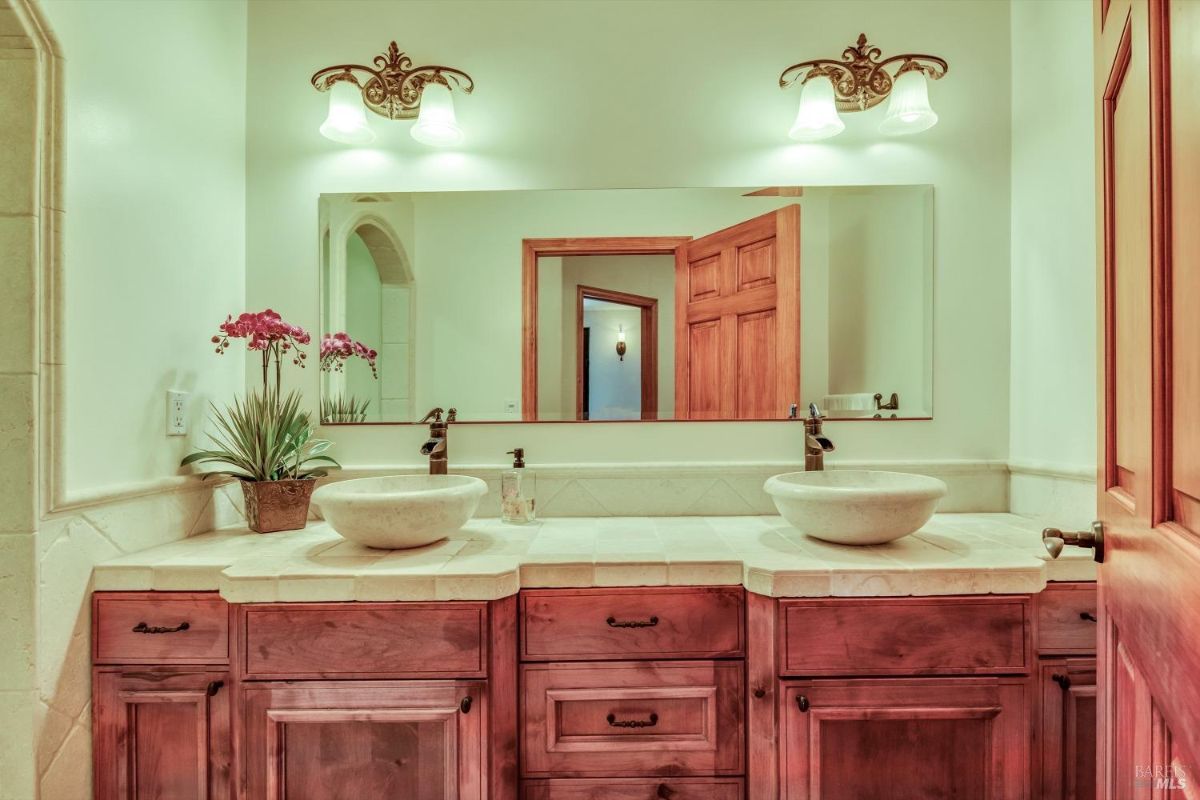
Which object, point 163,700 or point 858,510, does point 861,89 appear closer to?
point 858,510

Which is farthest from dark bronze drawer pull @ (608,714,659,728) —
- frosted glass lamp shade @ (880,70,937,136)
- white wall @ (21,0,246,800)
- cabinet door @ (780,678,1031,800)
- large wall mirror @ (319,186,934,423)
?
frosted glass lamp shade @ (880,70,937,136)

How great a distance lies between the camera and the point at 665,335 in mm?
1742

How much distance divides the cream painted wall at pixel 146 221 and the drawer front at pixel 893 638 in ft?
4.82

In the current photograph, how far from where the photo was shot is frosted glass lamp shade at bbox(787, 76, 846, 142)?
1.65 metres

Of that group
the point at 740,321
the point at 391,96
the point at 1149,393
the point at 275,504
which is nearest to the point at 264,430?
the point at 275,504

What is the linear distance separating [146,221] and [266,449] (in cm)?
59

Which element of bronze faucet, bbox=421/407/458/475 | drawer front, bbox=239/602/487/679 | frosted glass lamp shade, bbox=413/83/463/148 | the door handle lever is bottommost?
drawer front, bbox=239/602/487/679

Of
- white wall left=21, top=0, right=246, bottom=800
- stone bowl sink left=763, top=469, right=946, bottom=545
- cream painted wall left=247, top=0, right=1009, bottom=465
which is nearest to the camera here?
white wall left=21, top=0, right=246, bottom=800

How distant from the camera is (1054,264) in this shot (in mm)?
1542

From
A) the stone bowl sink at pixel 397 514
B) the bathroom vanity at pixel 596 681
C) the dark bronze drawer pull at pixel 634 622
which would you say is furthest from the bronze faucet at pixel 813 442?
the stone bowl sink at pixel 397 514

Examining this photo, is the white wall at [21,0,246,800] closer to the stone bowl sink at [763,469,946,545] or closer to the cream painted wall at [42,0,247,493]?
the cream painted wall at [42,0,247,493]

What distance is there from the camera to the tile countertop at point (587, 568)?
1.16 meters

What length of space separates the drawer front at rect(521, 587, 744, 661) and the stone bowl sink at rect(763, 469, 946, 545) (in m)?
0.23

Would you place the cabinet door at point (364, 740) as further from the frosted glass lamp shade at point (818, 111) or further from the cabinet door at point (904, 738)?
the frosted glass lamp shade at point (818, 111)
